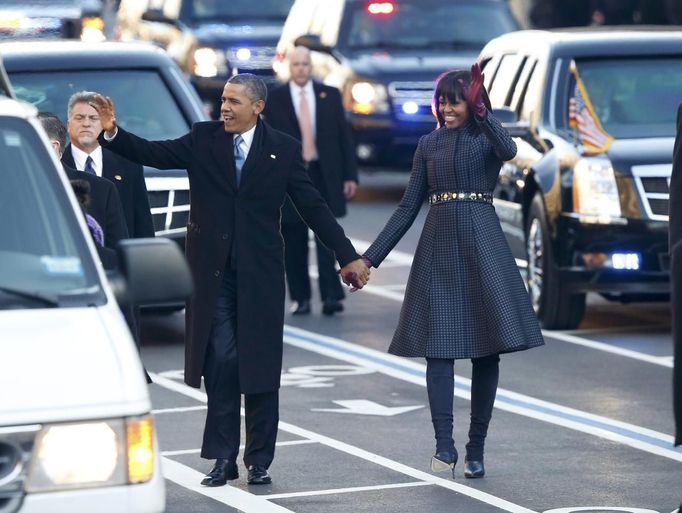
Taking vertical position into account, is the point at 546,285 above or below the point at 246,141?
below

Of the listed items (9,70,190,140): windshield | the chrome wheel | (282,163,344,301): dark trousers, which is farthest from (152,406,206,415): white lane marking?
(282,163,344,301): dark trousers

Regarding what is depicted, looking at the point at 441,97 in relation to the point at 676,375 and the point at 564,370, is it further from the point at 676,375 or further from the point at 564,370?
the point at 564,370

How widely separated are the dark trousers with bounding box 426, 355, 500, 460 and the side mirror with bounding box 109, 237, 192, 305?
3.29 m

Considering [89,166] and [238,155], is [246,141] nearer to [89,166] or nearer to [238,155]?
[238,155]

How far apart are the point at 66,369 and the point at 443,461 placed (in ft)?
12.4

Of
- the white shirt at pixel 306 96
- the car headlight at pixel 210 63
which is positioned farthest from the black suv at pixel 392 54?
the white shirt at pixel 306 96

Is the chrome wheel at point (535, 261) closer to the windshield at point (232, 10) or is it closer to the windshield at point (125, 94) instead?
the windshield at point (125, 94)

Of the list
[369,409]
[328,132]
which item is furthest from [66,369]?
[328,132]

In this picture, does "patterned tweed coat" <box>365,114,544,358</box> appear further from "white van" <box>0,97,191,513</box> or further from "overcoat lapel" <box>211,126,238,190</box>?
"white van" <box>0,97,191,513</box>

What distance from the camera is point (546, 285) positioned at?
1382 cm

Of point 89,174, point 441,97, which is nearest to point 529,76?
point 441,97

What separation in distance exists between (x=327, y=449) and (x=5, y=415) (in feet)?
15.0

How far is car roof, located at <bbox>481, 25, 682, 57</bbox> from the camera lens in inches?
571

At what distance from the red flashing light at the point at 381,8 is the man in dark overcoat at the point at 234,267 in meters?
15.1
